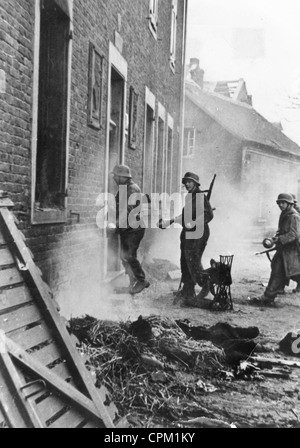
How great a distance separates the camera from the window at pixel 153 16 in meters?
11.3

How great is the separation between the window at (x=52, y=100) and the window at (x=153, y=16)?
5715 millimetres

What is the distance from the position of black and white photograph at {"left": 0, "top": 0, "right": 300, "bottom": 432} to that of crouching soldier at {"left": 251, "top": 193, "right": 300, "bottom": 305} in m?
0.03

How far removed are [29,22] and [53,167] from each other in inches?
68.8

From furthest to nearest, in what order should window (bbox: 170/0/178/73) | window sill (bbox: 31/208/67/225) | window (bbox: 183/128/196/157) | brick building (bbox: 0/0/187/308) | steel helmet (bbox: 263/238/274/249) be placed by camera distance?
window (bbox: 183/128/196/157), window (bbox: 170/0/178/73), steel helmet (bbox: 263/238/274/249), window sill (bbox: 31/208/67/225), brick building (bbox: 0/0/187/308)

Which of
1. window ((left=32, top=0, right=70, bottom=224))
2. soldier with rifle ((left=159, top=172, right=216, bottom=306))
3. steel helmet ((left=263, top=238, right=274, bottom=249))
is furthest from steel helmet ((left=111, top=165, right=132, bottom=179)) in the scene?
steel helmet ((left=263, top=238, right=274, bottom=249))

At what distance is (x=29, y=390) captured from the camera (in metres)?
3.24

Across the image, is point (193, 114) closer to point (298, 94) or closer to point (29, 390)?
point (298, 94)

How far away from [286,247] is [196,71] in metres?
26.8

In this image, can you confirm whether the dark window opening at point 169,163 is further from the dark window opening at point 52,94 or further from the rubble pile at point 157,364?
the rubble pile at point 157,364

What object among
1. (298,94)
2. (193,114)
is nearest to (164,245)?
(298,94)

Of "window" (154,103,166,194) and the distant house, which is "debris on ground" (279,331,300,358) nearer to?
"window" (154,103,166,194)

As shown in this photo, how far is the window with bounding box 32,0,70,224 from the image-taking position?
6.02 metres

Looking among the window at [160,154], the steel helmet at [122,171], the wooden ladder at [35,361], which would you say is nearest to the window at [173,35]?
the window at [160,154]

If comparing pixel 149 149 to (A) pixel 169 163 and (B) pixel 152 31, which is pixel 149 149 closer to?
(B) pixel 152 31
